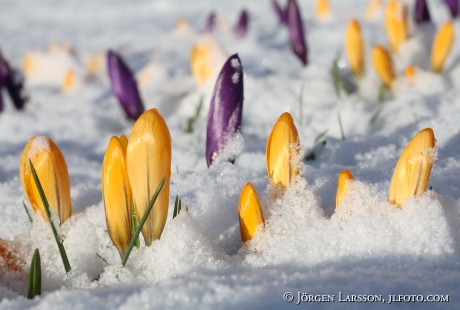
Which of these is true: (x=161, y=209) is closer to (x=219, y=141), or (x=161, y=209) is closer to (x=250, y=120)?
(x=219, y=141)

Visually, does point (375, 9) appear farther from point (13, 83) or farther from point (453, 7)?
point (13, 83)

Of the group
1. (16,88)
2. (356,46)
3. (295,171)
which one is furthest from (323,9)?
(295,171)

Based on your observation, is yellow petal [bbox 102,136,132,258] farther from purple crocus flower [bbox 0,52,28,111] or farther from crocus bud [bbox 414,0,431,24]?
crocus bud [bbox 414,0,431,24]

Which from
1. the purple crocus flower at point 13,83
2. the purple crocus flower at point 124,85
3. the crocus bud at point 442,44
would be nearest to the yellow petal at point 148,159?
the purple crocus flower at point 124,85

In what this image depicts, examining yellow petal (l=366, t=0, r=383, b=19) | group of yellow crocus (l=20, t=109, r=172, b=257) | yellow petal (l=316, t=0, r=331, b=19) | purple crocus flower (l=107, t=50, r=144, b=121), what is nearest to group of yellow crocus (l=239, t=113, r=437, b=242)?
group of yellow crocus (l=20, t=109, r=172, b=257)

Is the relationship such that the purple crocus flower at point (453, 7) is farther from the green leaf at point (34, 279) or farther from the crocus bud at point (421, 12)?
the green leaf at point (34, 279)

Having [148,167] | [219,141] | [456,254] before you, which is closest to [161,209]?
[148,167]
